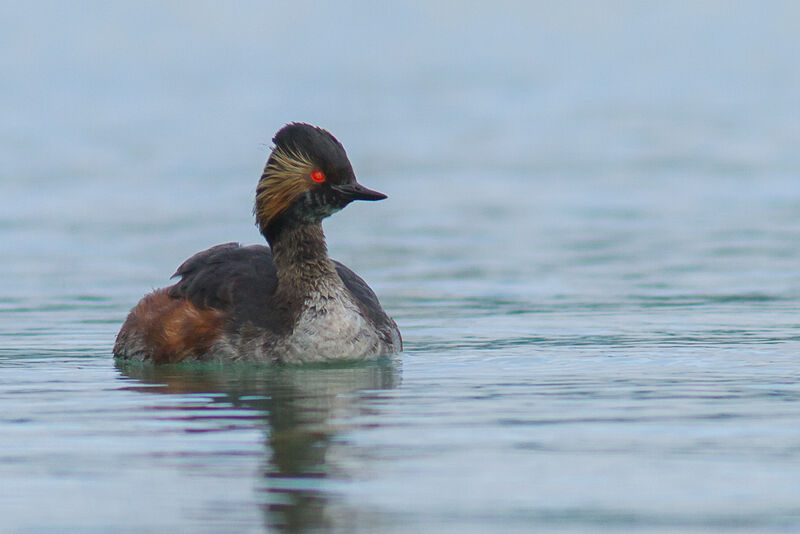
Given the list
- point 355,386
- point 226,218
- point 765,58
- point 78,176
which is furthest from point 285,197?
point 765,58

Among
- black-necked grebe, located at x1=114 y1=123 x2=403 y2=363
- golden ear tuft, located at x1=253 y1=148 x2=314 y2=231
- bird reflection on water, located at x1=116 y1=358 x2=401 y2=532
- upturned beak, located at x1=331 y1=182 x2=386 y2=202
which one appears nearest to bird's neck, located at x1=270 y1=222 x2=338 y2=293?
black-necked grebe, located at x1=114 y1=123 x2=403 y2=363

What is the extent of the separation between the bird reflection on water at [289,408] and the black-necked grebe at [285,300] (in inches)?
6.0

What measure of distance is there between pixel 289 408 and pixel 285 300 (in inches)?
113

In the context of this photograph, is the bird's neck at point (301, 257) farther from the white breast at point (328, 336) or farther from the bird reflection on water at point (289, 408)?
the bird reflection on water at point (289, 408)

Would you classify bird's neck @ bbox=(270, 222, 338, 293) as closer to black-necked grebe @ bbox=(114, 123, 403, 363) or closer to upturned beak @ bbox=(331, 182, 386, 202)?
black-necked grebe @ bbox=(114, 123, 403, 363)

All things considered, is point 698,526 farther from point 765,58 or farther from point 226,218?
point 765,58

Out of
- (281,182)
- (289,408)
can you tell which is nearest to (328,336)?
(281,182)

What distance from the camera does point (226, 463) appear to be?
7.90m

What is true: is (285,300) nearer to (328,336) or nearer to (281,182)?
(328,336)

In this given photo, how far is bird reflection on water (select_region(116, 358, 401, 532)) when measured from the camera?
7.11 m

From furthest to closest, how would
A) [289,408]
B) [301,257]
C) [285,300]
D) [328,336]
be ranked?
[301,257] → [285,300] → [328,336] → [289,408]

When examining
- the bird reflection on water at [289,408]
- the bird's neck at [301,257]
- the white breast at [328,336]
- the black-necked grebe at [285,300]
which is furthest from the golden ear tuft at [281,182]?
the bird reflection on water at [289,408]

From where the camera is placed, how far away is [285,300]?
12664 millimetres

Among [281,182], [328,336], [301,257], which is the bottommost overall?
[328,336]
